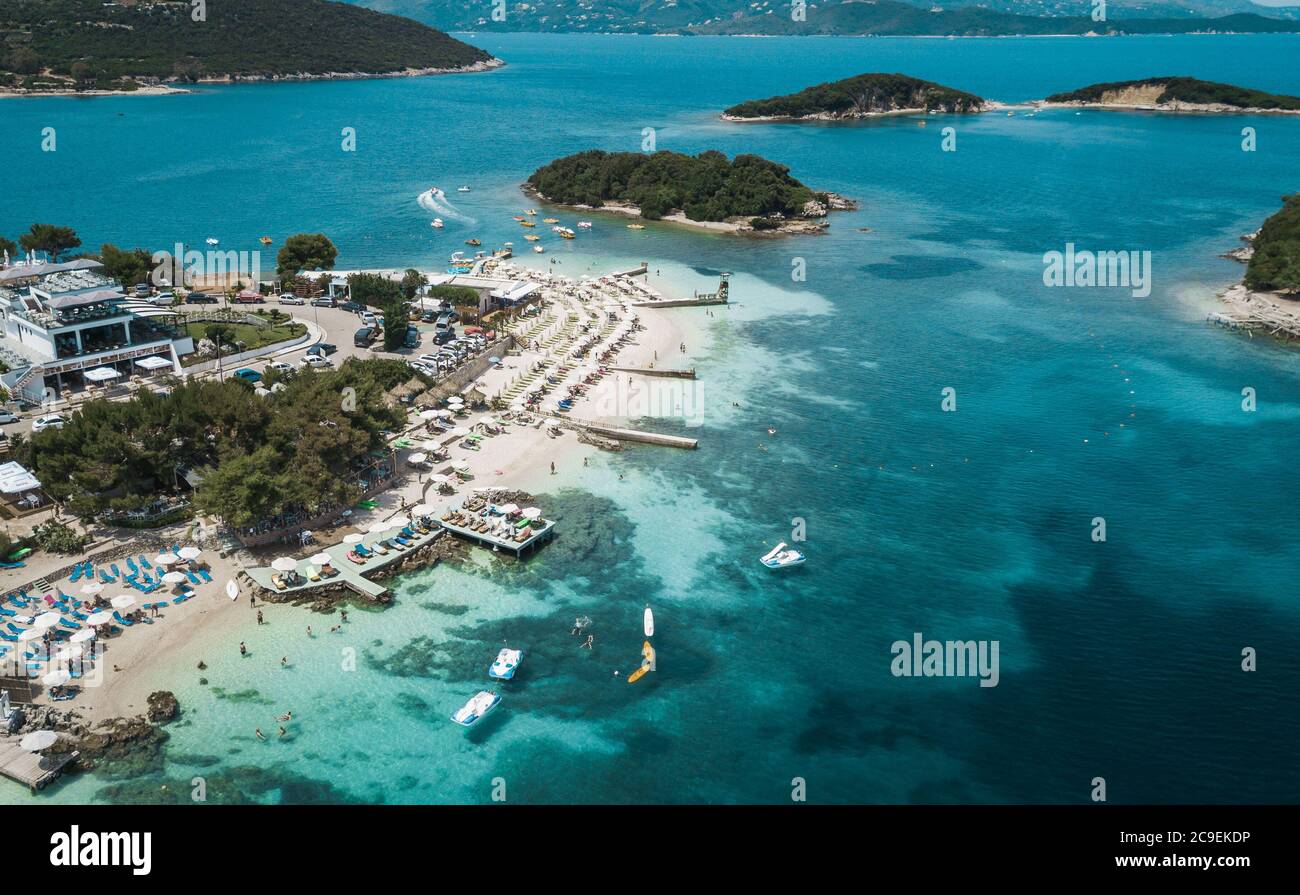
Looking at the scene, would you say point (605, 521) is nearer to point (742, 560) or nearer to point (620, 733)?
point (742, 560)

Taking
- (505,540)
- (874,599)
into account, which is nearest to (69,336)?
(505,540)

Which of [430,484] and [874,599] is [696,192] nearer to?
[430,484]

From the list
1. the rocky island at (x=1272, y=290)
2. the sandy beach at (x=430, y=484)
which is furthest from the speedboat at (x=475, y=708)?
the rocky island at (x=1272, y=290)

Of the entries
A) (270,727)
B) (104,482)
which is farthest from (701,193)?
(270,727)

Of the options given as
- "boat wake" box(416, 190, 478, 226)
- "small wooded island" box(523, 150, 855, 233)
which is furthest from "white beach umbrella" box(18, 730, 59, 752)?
"small wooded island" box(523, 150, 855, 233)

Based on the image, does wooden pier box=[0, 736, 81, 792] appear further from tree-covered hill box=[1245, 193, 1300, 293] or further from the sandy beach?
tree-covered hill box=[1245, 193, 1300, 293]
